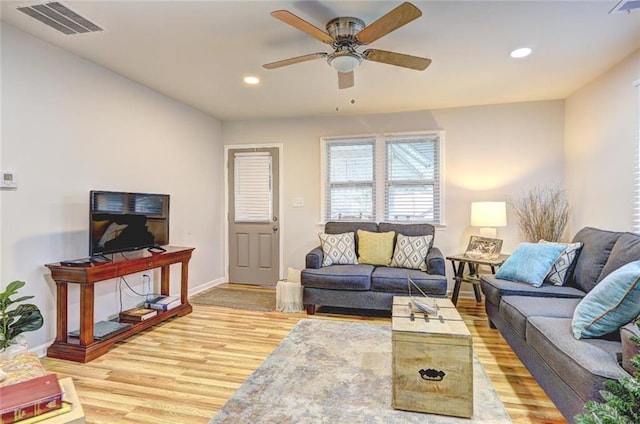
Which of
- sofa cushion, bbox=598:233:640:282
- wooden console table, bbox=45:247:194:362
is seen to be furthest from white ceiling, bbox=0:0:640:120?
wooden console table, bbox=45:247:194:362

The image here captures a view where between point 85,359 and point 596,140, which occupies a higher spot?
point 596,140

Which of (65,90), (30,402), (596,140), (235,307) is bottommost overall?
(235,307)

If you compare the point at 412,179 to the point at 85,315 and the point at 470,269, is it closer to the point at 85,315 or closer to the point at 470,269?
the point at 470,269

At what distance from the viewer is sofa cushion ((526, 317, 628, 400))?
149 centimetres

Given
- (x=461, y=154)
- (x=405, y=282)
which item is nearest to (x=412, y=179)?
(x=461, y=154)

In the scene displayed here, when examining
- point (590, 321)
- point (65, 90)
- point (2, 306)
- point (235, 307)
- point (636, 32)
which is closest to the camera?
point (590, 321)

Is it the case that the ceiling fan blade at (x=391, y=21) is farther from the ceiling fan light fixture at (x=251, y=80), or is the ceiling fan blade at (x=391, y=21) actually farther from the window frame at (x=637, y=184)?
the window frame at (x=637, y=184)

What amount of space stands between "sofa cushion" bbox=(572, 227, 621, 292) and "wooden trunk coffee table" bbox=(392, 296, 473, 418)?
55.5 inches

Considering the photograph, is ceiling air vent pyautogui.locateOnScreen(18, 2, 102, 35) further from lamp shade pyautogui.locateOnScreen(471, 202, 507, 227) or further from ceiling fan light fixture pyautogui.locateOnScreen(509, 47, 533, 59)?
lamp shade pyautogui.locateOnScreen(471, 202, 507, 227)

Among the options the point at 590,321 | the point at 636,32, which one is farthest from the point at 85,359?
the point at 636,32

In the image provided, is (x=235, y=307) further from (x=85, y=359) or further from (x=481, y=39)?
(x=481, y=39)

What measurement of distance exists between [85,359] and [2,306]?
0.73 metres

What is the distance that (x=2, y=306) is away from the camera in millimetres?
2121

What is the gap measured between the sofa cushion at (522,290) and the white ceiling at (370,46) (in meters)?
1.95
